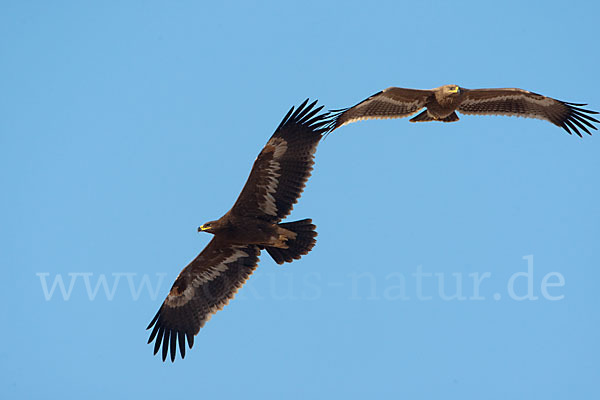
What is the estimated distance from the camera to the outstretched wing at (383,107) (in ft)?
34.9

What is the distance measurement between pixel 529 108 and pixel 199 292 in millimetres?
6124

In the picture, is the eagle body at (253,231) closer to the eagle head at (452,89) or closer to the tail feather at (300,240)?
the tail feather at (300,240)

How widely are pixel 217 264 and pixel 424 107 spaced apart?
165 inches

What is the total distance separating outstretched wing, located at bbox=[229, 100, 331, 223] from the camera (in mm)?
9680

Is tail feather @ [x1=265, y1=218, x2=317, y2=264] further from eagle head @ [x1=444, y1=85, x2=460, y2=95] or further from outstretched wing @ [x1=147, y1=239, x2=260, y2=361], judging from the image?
eagle head @ [x1=444, y1=85, x2=460, y2=95]

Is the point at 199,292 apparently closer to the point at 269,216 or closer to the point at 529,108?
the point at 269,216

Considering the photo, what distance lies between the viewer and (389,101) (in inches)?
425

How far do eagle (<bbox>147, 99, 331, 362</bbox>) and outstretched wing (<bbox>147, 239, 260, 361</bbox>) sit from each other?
0.05ft

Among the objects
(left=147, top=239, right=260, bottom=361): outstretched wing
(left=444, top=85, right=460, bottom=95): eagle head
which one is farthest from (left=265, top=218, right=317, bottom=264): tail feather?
(left=444, top=85, right=460, bottom=95): eagle head

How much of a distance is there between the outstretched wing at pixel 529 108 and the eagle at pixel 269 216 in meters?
2.51

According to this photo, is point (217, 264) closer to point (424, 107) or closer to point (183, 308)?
point (183, 308)

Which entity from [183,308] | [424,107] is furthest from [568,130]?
[183,308]

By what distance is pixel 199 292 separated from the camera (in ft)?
34.5

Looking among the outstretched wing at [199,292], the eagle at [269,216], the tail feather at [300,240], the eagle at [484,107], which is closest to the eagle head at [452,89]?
the eagle at [484,107]
